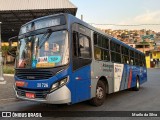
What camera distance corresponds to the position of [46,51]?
7.37 meters

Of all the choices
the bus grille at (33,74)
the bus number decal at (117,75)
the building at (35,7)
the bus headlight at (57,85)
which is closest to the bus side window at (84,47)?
the bus headlight at (57,85)

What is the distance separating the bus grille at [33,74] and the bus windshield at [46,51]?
0.17 m

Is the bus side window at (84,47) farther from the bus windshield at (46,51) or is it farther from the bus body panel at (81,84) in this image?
the bus windshield at (46,51)

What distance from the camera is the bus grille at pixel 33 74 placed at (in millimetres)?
7113

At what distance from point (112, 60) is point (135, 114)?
10.5 feet

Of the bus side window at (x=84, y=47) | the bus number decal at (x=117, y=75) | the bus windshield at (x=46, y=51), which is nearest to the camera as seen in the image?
the bus windshield at (x=46, y=51)

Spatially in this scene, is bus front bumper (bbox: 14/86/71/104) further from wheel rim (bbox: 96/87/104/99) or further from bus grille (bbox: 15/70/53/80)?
wheel rim (bbox: 96/87/104/99)

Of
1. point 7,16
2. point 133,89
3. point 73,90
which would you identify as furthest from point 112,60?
point 7,16

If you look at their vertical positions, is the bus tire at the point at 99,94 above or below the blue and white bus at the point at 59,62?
below

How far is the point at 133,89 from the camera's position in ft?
48.2

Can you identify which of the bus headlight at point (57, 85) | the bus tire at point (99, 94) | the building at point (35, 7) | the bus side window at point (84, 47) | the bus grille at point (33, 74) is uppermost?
the building at point (35, 7)

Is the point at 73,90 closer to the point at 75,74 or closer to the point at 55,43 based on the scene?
the point at 75,74

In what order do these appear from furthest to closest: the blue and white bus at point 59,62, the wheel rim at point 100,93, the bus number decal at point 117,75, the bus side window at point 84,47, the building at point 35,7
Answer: the building at point 35,7, the bus number decal at point 117,75, the wheel rim at point 100,93, the bus side window at point 84,47, the blue and white bus at point 59,62

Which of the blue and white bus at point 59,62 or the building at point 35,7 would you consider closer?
the blue and white bus at point 59,62
